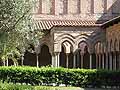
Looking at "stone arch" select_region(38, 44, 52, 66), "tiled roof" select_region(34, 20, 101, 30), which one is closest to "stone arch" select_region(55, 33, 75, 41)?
"tiled roof" select_region(34, 20, 101, 30)

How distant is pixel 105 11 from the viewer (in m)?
31.1

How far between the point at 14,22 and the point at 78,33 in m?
12.5

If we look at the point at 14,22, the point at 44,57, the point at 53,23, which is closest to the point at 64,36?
the point at 53,23

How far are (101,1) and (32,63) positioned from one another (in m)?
7.87

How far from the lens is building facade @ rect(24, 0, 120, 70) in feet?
86.9

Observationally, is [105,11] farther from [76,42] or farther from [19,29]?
[19,29]

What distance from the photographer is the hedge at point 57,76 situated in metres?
20.0

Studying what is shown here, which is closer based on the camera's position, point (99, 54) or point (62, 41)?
point (62, 41)

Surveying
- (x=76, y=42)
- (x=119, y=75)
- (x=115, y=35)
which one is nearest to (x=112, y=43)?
(x=115, y=35)

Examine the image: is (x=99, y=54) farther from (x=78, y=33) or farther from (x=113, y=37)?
(x=113, y=37)

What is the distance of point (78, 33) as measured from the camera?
26719 millimetres

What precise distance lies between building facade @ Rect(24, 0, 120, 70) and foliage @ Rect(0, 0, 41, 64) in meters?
10.9

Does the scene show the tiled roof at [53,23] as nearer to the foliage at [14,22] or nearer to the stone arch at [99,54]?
the stone arch at [99,54]

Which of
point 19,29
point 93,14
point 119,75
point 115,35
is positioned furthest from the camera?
point 93,14
